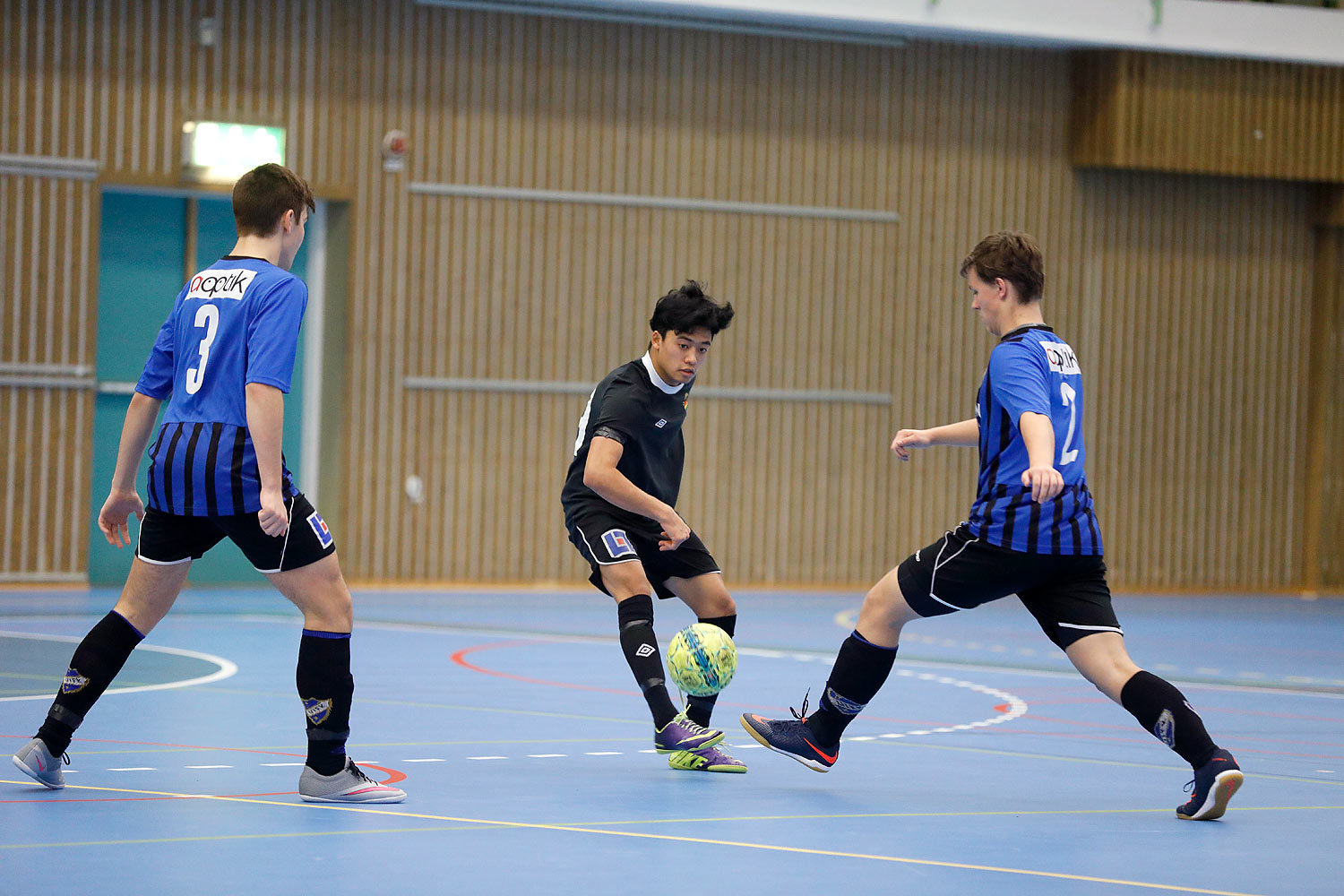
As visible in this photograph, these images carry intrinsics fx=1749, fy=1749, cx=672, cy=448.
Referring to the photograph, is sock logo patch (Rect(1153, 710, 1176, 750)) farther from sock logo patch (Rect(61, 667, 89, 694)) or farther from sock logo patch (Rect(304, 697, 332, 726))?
sock logo patch (Rect(61, 667, 89, 694))

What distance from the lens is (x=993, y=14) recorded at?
17078 millimetres

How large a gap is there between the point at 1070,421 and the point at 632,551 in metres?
1.72

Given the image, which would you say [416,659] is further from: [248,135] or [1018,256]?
[248,135]

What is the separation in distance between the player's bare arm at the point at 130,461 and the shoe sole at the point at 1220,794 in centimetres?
342

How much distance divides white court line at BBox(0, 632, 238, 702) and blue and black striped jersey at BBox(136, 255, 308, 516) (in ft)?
7.86

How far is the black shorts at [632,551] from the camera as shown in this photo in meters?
6.51

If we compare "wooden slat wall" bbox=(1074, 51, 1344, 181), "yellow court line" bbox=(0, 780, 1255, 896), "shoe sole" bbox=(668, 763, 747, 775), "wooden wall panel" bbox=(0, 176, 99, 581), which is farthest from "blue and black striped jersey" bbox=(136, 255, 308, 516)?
"wooden slat wall" bbox=(1074, 51, 1344, 181)

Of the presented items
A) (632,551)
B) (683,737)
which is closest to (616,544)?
(632,551)

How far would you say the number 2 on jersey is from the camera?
18.6 feet

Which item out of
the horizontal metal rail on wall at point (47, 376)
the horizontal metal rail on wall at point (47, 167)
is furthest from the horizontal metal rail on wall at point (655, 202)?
the horizontal metal rail on wall at point (47, 376)

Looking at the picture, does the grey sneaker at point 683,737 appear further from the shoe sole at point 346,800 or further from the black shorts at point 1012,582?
the shoe sole at point 346,800

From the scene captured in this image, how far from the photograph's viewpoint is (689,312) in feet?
21.3

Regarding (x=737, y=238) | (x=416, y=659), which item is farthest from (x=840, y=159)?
(x=416, y=659)

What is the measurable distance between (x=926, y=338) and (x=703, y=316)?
11.9 meters
